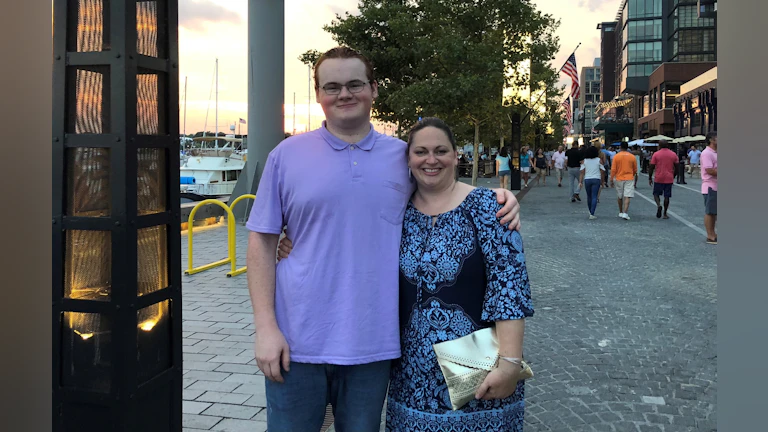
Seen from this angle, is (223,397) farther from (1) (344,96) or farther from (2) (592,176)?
(2) (592,176)

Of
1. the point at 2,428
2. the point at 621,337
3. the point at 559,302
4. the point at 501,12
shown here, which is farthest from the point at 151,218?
the point at 501,12

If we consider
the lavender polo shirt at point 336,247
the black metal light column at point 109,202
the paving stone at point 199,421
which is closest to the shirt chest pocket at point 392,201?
the lavender polo shirt at point 336,247

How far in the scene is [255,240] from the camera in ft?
7.76

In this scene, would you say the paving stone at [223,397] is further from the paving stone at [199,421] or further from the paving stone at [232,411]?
the paving stone at [199,421]

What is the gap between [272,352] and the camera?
7.38 feet

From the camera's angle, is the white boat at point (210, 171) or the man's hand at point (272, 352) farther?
the white boat at point (210, 171)

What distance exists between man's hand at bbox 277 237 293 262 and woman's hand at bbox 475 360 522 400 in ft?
2.76

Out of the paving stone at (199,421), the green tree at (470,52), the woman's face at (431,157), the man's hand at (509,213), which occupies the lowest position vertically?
the paving stone at (199,421)

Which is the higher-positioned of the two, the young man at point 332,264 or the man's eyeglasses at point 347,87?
the man's eyeglasses at point 347,87

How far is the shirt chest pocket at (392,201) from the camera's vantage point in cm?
230

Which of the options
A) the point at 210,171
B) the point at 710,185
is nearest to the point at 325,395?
the point at 710,185

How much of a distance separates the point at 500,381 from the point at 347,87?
45.2 inches

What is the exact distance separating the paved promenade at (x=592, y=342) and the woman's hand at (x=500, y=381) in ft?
6.36

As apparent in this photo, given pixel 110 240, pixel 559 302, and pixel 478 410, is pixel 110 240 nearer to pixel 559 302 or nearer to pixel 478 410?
pixel 478 410
